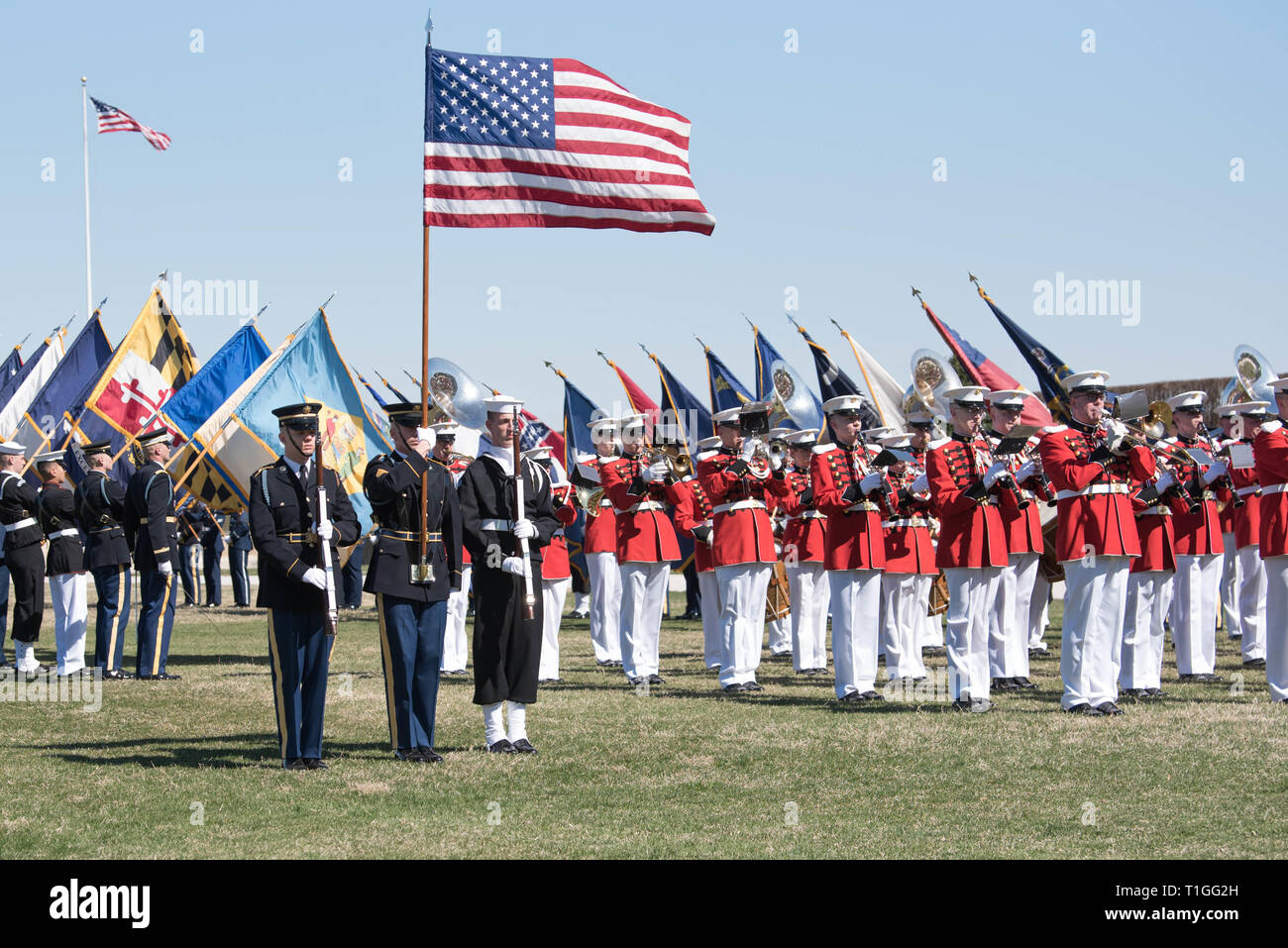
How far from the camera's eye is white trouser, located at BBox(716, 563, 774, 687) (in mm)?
12758

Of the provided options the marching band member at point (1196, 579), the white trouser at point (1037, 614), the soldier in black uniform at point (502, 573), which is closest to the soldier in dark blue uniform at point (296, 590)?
the soldier in black uniform at point (502, 573)

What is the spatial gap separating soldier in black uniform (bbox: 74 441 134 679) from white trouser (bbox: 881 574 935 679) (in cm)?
777

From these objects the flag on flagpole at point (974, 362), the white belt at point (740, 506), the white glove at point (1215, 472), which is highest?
the flag on flagpole at point (974, 362)

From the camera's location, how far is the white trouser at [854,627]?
38.7 ft

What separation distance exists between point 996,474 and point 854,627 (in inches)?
74.6

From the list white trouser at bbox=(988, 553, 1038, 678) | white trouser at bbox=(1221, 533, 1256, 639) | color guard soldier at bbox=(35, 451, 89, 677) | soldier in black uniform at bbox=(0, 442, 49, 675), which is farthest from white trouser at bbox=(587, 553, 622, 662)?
white trouser at bbox=(1221, 533, 1256, 639)

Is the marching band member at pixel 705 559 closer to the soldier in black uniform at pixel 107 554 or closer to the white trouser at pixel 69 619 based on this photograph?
the soldier in black uniform at pixel 107 554

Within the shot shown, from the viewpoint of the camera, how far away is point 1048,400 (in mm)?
14773

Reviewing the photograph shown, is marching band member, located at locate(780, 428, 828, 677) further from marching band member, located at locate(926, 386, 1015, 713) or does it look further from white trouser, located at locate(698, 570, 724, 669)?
marching band member, located at locate(926, 386, 1015, 713)

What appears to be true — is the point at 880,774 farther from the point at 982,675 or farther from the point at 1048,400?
the point at 1048,400

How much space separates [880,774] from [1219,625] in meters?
12.1

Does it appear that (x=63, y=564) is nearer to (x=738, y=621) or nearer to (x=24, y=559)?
(x=24, y=559)

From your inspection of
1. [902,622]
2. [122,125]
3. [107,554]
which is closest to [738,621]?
[902,622]

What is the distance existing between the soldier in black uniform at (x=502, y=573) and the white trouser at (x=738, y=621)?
3.46m
